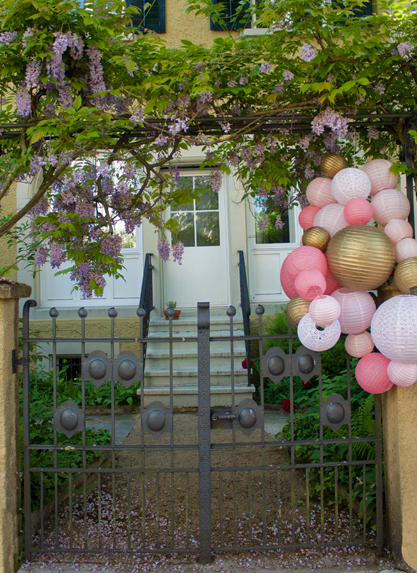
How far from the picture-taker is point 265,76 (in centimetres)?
291

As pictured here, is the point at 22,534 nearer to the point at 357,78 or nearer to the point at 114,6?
the point at 114,6

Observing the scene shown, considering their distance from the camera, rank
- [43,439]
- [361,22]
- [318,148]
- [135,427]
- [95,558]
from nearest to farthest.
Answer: [361,22], [95,558], [318,148], [43,439], [135,427]

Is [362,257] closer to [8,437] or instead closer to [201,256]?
[8,437]

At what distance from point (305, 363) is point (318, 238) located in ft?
2.45

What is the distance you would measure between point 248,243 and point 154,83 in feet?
14.9

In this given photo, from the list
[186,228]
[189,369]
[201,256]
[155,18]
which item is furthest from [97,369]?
[155,18]

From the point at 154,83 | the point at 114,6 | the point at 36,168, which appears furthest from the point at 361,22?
the point at 36,168

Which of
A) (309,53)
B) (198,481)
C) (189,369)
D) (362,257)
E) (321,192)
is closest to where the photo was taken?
(362,257)

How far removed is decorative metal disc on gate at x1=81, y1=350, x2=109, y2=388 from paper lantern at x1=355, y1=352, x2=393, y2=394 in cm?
145

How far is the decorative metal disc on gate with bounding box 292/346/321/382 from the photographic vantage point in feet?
8.91

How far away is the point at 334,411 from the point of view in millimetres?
2736

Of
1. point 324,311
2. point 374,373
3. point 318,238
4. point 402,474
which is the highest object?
point 318,238

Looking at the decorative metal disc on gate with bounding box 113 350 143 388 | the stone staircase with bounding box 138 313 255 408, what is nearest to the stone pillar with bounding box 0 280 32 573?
the decorative metal disc on gate with bounding box 113 350 143 388

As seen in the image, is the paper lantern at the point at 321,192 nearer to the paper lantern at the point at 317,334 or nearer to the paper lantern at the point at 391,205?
the paper lantern at the point at 391,205
